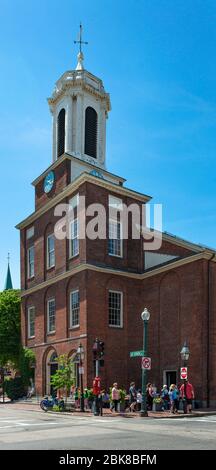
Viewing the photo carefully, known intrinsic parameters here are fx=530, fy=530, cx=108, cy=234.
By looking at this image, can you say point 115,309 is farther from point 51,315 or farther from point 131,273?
point 51,315

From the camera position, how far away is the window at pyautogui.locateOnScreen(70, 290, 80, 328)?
36.2 metres

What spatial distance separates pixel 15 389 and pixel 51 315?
21.3 ft

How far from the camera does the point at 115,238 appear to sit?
38.2 m

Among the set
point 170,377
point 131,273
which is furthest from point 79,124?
point 170,377

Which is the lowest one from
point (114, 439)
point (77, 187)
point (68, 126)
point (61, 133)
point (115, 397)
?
point (115, 397)

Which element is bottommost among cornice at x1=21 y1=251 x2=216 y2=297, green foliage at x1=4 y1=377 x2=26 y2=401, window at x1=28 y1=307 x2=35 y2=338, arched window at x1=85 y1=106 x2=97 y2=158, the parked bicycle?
green foliage at x1=4 y1=377 x2=26 y2=401

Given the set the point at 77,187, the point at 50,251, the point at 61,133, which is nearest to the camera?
the point at 77,187

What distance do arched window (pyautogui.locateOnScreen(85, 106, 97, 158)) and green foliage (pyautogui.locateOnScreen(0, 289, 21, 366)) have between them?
1466 cm

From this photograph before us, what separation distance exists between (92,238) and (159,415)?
1417 cm

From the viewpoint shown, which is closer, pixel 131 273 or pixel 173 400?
pixel 173 400

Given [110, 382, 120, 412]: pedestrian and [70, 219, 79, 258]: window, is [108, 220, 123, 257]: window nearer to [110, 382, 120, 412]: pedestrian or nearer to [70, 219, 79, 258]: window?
[70, 219, 79, 258]: window

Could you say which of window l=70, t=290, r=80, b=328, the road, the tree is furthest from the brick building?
the road
